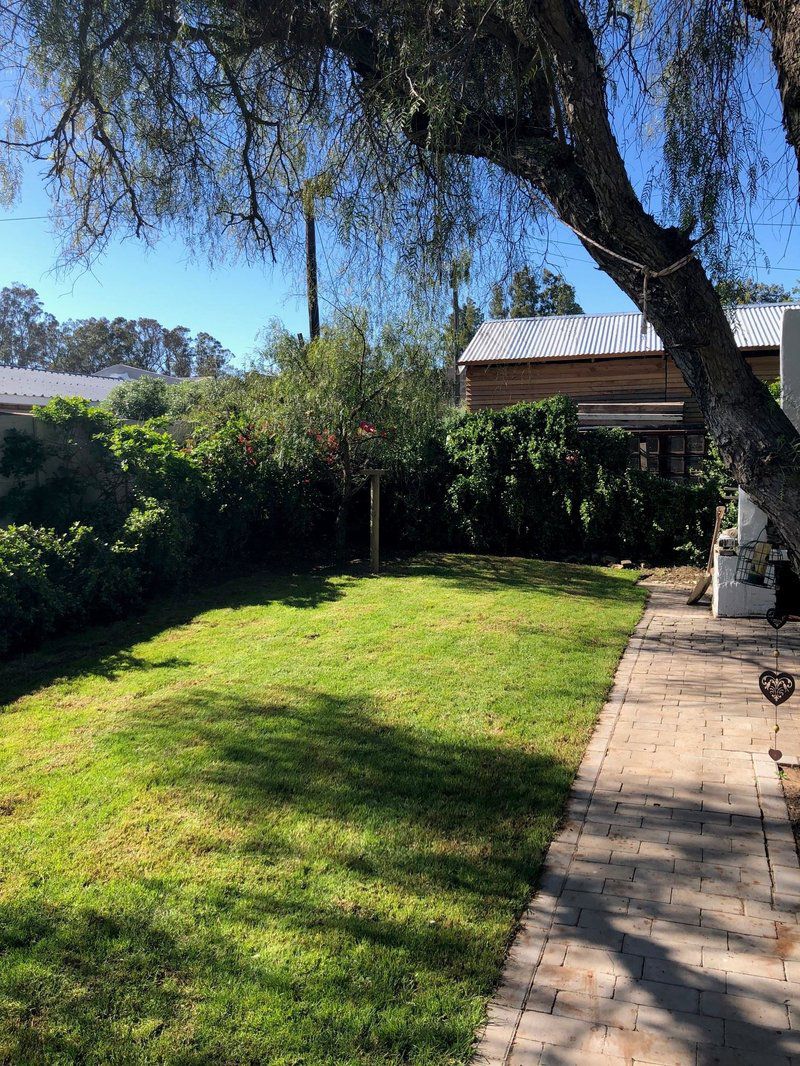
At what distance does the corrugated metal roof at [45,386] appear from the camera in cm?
2044

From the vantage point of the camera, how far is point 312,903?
3.03m

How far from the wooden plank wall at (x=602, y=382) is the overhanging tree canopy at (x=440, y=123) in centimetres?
1355

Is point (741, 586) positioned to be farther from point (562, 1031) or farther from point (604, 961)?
point (562, 1031)

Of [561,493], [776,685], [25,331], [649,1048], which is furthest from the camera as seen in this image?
[25,331]

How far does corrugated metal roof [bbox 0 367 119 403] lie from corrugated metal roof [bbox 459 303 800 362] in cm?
1096

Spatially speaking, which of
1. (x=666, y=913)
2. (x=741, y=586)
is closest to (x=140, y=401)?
(x=741, y=586)

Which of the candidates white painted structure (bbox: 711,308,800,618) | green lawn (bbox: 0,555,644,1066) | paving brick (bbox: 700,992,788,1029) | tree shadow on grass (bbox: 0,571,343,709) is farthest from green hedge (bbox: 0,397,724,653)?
paving brick (bbox: 700,992,788,1029)

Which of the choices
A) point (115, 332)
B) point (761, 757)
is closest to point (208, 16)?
point (761, 757)

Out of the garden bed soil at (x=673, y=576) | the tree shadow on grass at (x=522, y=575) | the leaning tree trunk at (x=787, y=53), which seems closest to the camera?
the leaning tree trunk at (x=787, y=53)

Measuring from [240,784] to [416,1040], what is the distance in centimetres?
199

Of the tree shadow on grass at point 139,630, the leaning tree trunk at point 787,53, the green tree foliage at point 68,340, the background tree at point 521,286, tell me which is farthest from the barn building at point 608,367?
the green tree foliage at point 68,340

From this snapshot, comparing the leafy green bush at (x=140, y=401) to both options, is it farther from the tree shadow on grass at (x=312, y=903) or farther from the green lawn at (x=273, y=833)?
the tree shadow on grass at (x=312, y=903)

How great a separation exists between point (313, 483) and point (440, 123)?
8.22m

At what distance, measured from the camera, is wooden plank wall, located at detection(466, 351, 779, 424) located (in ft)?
62.5
